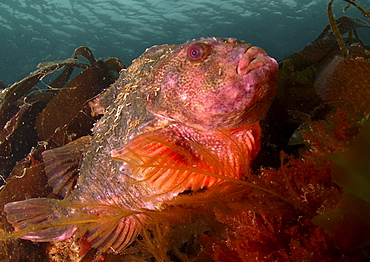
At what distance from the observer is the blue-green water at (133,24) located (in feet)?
136

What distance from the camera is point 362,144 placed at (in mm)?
1271

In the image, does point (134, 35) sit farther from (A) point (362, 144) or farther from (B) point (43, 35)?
(A) point (362, 144)

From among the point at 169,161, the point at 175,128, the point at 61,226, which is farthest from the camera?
the point at 61,226

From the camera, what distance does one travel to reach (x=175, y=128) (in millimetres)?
2197

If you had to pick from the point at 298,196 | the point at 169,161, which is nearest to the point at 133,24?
the point at 169,161

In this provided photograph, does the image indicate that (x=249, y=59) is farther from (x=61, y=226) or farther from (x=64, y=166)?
(x=61, y=226)

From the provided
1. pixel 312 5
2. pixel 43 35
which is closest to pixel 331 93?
pixel 312 5

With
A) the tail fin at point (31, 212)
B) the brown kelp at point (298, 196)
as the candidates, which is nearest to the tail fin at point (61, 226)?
the tail fin at point (31, 212)

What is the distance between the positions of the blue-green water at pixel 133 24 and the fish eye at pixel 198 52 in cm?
4543

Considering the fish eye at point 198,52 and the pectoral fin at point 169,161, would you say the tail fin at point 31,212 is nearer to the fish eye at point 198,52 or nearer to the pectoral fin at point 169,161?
the pectoral fin at point 169,161

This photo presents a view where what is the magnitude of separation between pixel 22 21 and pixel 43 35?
3986 millimetres

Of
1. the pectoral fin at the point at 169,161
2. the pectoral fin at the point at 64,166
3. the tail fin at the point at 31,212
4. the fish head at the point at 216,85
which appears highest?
the fish head at the point at 216,85

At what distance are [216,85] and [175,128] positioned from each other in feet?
1.95

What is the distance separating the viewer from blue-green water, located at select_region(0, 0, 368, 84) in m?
41.6
